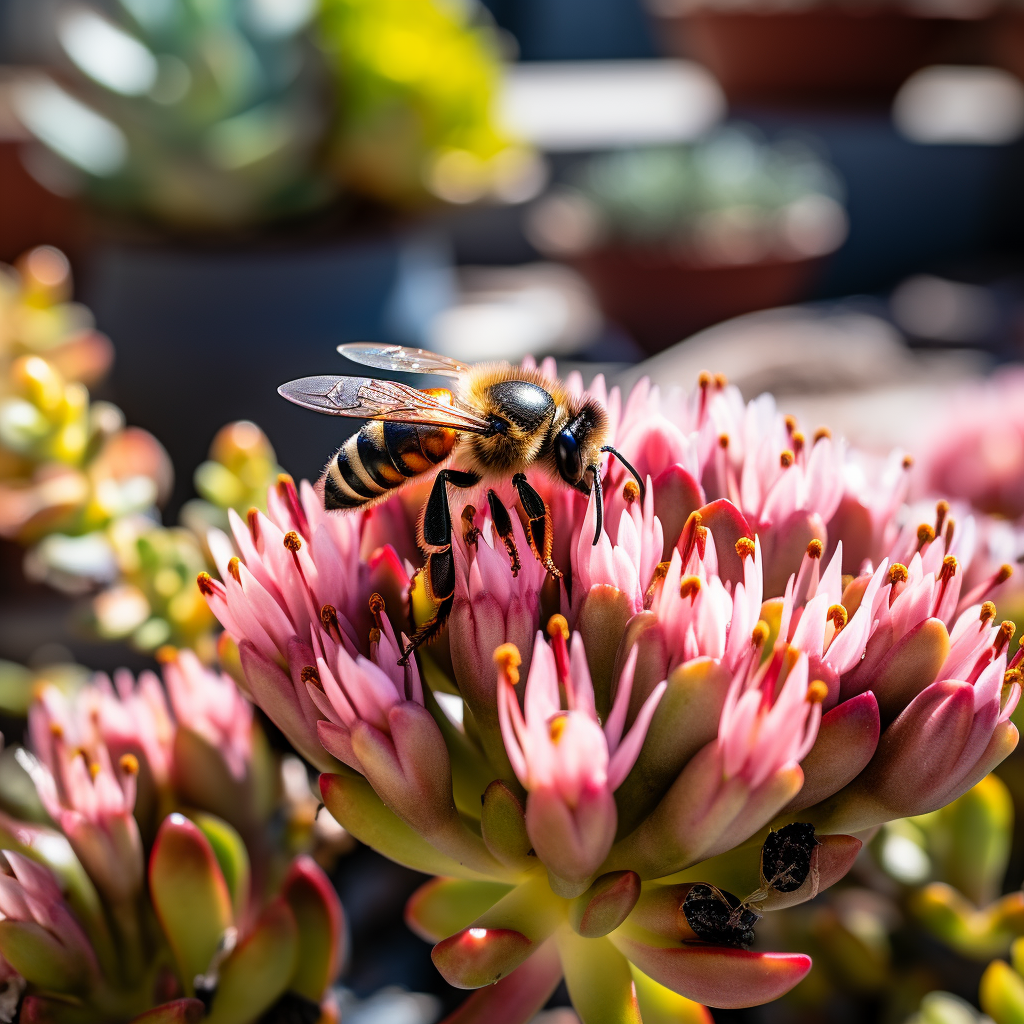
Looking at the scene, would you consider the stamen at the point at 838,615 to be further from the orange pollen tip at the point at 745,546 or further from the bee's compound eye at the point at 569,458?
the bee's compound eye at the point at 569,458

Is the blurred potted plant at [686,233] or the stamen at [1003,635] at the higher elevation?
the stamen at [1003,635]

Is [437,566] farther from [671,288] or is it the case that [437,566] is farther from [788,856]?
[671,288]

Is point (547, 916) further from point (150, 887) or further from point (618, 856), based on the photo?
point (150, 887)

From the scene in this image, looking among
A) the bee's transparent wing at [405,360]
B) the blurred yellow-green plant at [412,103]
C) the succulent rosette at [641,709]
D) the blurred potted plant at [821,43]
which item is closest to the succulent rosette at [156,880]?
the succulent rosette at [641,709]

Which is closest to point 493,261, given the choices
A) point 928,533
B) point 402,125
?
point 402,125

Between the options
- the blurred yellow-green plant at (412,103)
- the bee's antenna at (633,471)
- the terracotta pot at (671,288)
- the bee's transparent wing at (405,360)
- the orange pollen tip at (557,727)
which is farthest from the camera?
the terracotta pot at (671,288)

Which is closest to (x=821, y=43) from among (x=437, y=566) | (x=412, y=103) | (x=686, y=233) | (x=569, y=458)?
(x=686, y=233)
